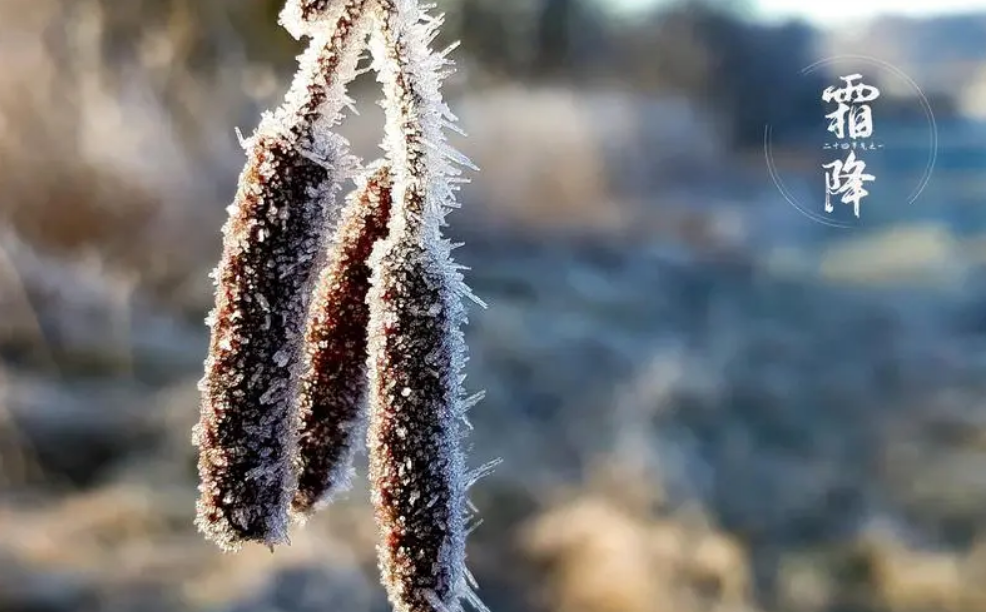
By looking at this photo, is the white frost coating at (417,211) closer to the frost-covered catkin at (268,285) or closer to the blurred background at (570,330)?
the frost-covered catkin at (268,285)

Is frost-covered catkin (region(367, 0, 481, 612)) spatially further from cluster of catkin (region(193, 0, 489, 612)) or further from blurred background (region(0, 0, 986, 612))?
blurred background (region(0, 0, 986, 612))

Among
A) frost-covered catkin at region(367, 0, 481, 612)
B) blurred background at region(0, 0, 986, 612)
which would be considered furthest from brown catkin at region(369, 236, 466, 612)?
blurred background at region(0, 0, 986, 612)

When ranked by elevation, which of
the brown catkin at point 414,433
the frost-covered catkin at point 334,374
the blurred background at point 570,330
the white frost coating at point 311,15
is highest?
the blurred background at point 570,330

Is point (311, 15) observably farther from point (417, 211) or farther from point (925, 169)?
point (925, 169)

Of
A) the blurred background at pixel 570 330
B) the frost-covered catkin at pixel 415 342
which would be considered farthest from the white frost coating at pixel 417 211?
the blurred background at pixel 570 330

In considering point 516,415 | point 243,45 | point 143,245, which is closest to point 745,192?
point 516,415

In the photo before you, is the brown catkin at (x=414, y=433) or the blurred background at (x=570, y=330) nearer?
the brown catkin at (x=414, y=433)
